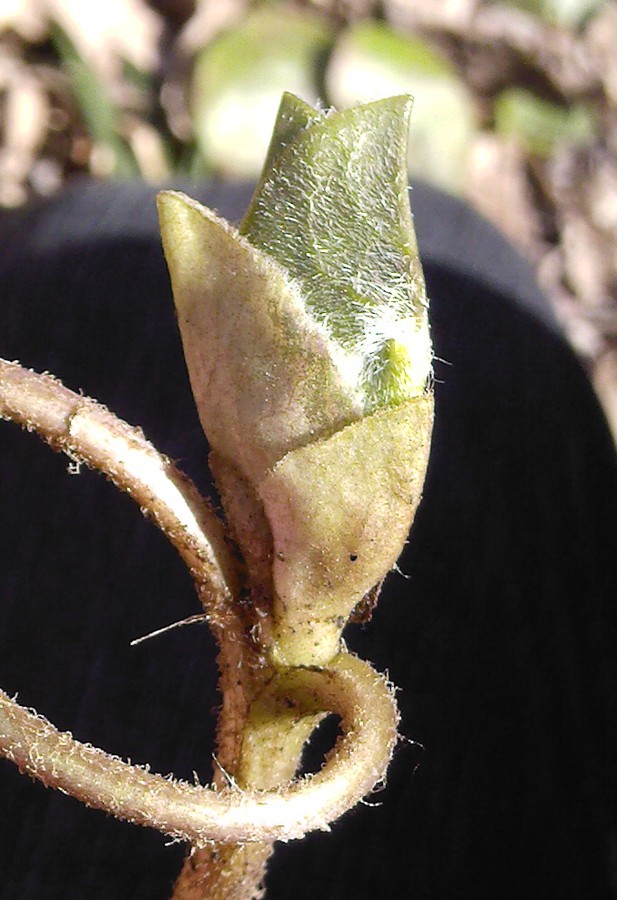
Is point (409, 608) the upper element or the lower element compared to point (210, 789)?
lower

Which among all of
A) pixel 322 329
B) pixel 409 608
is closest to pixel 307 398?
pixel 322 329

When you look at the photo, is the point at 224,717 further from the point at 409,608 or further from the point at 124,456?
the point at 409,608

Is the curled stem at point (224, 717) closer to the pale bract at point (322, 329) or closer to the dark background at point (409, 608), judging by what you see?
the pale bract at point (322, 329)

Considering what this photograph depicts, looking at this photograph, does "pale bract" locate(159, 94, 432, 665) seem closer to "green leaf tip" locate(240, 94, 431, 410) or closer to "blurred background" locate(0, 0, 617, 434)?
"green leaf tip" locate(240, 94, 431, 410)

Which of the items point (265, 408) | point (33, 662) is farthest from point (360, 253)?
point (33, 662)

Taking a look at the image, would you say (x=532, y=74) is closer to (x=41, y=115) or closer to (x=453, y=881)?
(x=41, y=115)

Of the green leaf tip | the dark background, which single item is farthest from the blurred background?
the green leaf tip
